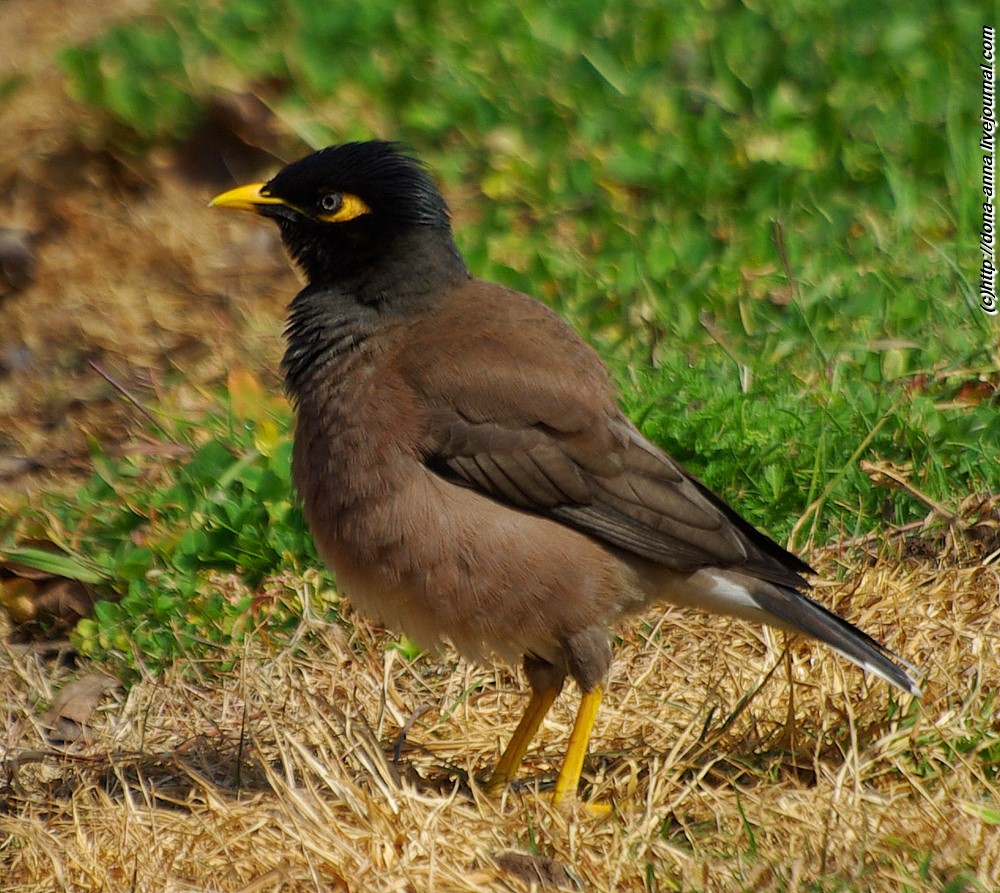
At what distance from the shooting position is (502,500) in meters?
4.45

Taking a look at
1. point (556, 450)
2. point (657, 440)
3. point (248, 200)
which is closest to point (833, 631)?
point (556, 450)

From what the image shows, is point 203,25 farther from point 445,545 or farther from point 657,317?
point 445,545

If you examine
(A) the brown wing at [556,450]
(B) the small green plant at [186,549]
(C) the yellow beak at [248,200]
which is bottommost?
(B) the small green plant at [186,549]

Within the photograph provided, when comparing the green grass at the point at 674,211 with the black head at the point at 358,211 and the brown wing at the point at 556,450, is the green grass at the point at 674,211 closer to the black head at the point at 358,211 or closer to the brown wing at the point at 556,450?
the brown wing at the point at 556,450

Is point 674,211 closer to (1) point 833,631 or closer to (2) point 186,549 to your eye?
(2) point 186,549

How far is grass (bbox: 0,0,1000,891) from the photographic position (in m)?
3.84

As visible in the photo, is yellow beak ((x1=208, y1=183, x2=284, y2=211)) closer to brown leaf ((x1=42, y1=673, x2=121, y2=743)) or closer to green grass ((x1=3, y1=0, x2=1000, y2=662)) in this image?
green grass ((x1=3, y1=0, x2=1000, y2=662))

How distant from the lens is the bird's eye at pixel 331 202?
15.7ft

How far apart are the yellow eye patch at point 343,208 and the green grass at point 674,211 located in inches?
49.3

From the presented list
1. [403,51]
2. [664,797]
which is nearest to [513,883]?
[664,797]

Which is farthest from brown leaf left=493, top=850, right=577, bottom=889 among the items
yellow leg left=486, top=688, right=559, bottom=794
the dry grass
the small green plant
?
the small green plant

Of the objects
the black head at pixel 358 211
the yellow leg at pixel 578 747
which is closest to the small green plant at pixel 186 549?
the black head at pixel 358 211

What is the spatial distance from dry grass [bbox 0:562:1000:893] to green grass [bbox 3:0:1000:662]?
504mm

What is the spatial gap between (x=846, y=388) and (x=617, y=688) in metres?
1.59
